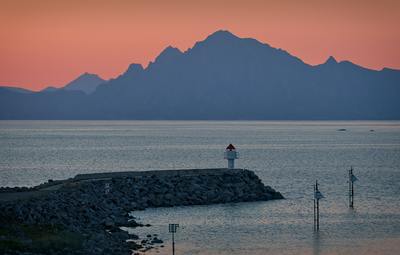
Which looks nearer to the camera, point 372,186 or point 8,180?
point 372,186

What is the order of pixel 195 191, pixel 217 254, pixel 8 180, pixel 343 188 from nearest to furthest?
1. pixel 217 254
2. pixel 195 191
3. pixel 343 188
4. pixel 8 180

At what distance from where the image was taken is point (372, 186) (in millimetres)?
66500

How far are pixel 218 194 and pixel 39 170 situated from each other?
122ft

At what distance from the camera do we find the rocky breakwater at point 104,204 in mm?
30578

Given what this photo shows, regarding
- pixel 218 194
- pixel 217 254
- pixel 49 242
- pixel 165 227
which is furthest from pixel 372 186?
pixel 49 242

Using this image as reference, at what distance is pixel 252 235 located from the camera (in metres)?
40.0

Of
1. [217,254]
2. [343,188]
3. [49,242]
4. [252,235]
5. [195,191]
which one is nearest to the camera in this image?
[49,242]

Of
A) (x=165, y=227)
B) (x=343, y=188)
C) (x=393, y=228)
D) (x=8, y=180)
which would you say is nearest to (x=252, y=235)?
(x=165, y=227)

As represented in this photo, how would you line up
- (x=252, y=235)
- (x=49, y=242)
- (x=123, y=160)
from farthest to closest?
(x=123, y=160) → (x=252, y=235) → (x=49, y=242)

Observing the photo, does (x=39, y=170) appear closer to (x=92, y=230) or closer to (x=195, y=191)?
(x=195, y=191)

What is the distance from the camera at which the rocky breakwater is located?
30578mm

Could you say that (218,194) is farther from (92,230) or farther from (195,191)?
(92,230)

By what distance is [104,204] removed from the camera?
44.0m

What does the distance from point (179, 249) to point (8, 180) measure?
4080 centimetres
